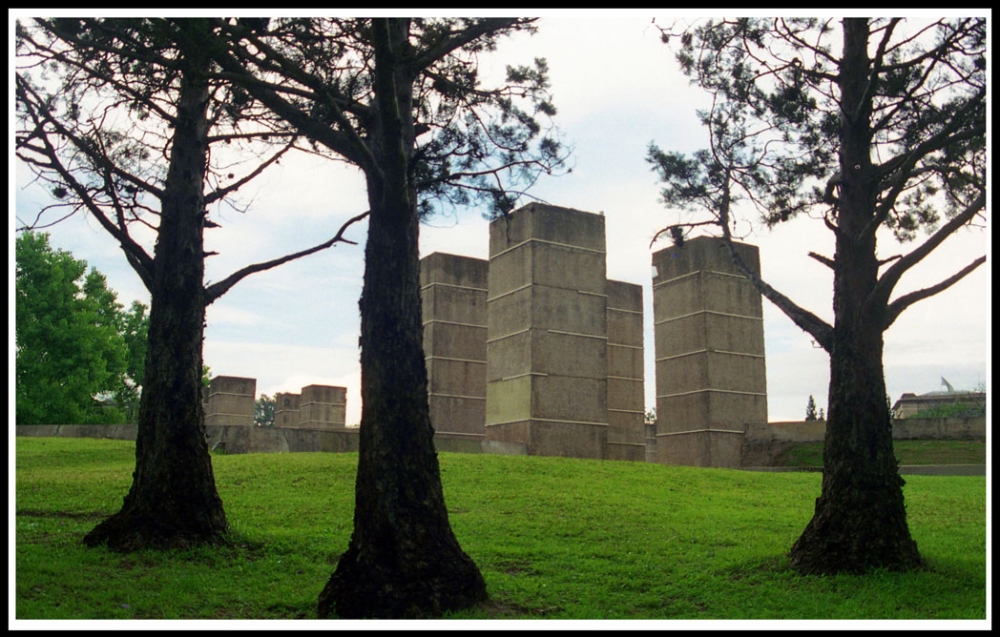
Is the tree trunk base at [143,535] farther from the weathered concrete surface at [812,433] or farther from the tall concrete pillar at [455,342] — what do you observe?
the tall concrete pillar at [455,342]

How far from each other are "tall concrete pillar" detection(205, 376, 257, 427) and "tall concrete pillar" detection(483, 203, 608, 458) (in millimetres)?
14122

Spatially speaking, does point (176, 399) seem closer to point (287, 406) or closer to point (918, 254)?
point (918, 254)

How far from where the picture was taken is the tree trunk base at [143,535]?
8.49m

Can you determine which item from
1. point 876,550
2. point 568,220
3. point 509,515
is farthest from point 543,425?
point 876,550

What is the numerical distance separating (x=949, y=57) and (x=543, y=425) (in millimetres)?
14806

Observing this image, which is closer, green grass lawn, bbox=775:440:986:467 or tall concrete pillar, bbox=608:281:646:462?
green grass lawn, bbox=775:440:986:467

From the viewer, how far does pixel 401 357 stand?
695 centimetres

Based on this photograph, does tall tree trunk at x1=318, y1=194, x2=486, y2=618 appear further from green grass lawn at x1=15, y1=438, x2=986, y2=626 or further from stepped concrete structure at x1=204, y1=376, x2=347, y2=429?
stepped concrete structure at x1=204, y1=376, x2=347, y2=429

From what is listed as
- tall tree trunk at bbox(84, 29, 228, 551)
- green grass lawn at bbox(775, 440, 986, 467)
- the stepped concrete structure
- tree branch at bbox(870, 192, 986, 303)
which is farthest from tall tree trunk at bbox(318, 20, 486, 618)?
the stepped concrete structure

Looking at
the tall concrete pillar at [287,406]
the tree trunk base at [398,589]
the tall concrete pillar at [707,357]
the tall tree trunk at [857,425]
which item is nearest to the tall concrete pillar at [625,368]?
the tall concrete pillar at [707,357]

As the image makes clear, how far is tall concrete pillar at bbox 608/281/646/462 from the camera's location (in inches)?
1177

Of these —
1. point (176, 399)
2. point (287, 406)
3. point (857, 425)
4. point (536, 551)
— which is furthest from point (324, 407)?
point (857, 425)

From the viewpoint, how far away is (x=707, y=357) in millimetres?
26297

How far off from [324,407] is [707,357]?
17380 mm
